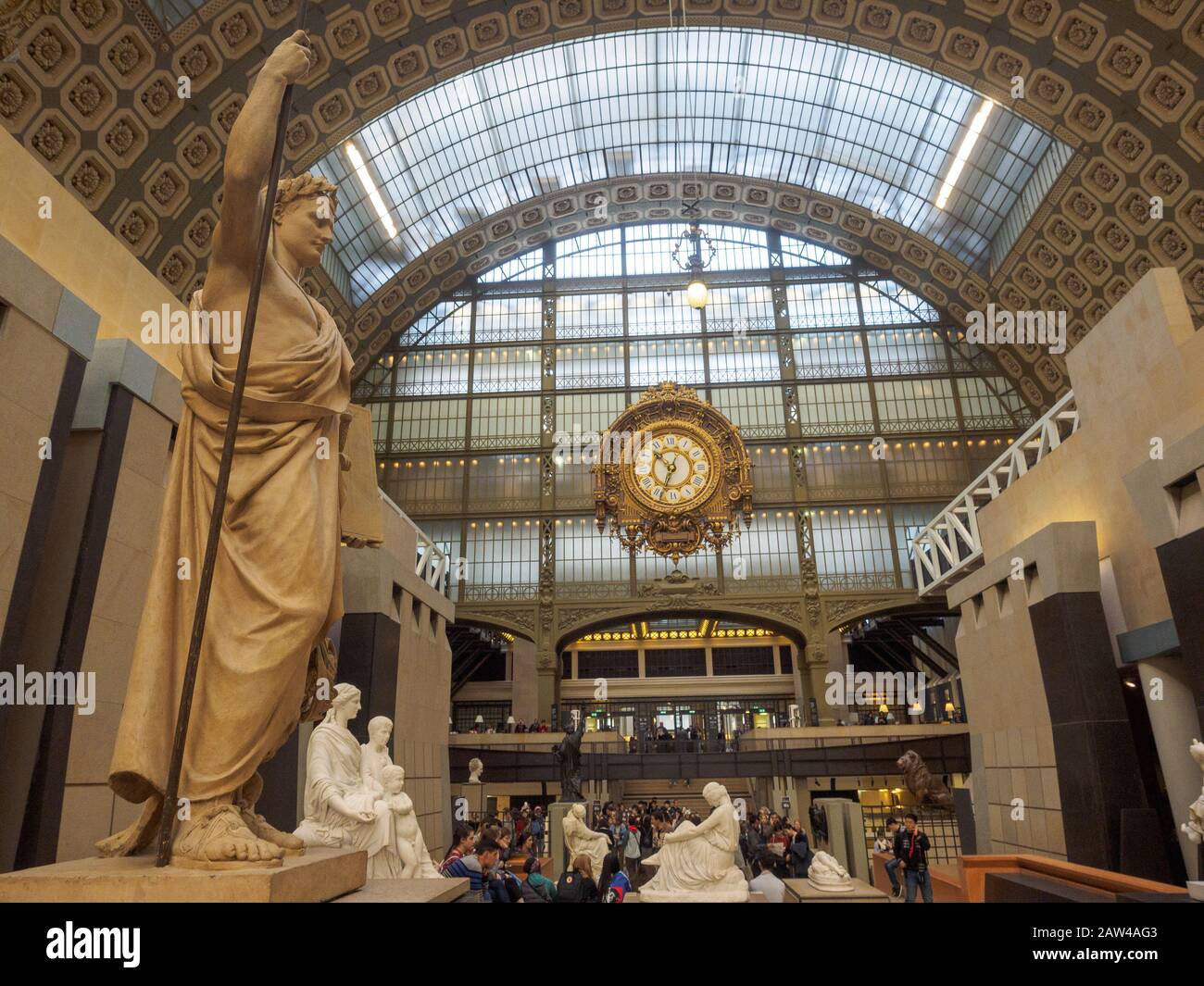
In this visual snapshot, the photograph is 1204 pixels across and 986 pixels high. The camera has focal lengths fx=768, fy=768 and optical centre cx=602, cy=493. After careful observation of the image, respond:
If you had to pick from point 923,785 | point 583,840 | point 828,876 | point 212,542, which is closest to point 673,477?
point 923,785

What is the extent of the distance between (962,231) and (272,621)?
112ft

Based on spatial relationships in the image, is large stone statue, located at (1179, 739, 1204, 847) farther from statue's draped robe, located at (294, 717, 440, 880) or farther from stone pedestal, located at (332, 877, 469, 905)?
stone pedestal, located at (332, 877, 469, 905)

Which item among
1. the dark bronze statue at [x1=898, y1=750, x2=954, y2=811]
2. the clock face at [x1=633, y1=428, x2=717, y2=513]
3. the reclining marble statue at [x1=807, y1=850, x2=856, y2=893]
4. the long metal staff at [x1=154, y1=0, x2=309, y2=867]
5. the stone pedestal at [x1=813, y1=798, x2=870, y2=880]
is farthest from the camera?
the clock face at [x1=633, y1=428, x2=717, y2=513]

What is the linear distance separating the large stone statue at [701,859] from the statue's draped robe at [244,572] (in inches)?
230

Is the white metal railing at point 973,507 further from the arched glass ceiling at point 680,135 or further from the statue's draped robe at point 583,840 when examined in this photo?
the statue's draped robe at point 583,840

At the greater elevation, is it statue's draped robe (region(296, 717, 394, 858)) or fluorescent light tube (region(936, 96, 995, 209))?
fluorescent light tube (region(936, 96, 995, 209))

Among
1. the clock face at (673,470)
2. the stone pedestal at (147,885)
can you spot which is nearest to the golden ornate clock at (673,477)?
the clock face at (673,470)

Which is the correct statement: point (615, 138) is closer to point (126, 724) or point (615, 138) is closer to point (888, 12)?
point (888, 12)

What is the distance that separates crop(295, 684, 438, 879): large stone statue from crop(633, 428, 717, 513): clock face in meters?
25.4

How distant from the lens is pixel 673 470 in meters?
31.2

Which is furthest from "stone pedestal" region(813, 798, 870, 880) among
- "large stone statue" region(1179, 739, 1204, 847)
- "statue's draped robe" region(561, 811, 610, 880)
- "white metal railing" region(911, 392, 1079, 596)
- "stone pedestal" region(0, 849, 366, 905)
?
"stone pedestal" region(0, 849, 366, 905)

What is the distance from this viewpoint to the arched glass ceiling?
28.4 m

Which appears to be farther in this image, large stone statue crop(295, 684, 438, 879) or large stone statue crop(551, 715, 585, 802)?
large stone statue crop(551, 715, 585, 802)

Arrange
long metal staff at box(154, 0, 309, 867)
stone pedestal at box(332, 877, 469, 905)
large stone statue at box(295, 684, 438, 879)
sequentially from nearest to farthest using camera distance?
1. long metal staff at box(154, 0, 309, 867)
2. stone pedestal at box(332, 877, 469, 905)
3. large stone statue at box(295, 684, 438, 879)
